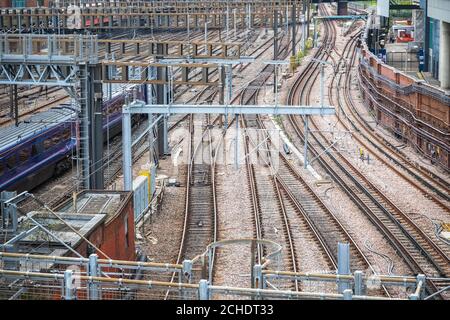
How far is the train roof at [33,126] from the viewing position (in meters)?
20.2

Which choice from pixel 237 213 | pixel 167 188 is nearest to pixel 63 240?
pixel 237 213

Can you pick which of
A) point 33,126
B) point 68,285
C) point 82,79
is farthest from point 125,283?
point 33,126

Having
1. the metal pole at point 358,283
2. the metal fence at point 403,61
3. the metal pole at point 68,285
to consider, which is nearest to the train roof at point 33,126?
the metal pole at point 68,285

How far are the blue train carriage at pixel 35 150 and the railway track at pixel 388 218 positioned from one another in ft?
21.7

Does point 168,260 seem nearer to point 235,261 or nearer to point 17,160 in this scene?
point 235,261

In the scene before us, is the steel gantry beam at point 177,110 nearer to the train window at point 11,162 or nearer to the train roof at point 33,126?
the train roof at point 33,126

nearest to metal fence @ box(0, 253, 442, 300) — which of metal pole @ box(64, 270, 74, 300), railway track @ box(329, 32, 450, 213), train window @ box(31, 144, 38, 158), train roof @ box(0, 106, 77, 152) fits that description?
metal pole @ box(64, 270, 74, 300)

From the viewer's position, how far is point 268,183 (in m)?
22.2

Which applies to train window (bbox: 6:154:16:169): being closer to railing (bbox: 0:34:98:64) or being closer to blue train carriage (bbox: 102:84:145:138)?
railing (bbox: 0:34:98:64)

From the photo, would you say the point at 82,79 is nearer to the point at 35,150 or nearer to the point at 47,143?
the point at 35,150

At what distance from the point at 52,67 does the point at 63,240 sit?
711 centimetres

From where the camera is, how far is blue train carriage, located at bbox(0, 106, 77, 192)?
19.5 meters

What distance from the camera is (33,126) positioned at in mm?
22172

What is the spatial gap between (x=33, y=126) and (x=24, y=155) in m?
1.98
